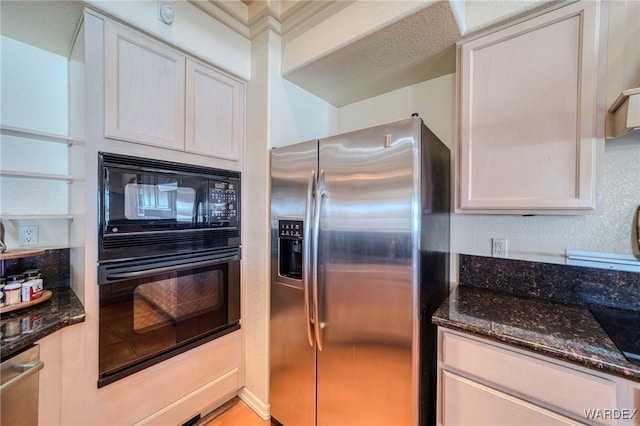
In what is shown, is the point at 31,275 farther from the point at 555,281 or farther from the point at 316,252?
the point at 555,281

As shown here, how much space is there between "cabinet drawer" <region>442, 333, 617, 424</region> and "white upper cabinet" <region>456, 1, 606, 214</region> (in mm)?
617

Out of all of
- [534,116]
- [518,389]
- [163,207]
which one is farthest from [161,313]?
[534,116]

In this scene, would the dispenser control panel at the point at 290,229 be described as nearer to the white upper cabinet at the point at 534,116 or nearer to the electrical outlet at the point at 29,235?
the white upper cabinet at the point at 534,116

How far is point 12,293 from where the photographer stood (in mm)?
1135

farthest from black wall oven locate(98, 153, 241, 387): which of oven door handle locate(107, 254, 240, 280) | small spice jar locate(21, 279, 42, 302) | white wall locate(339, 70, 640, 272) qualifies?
white wall locate(339, 70, 640, 272)

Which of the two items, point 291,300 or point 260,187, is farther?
point 260,187

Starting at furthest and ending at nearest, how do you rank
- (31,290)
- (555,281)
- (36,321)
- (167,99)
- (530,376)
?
1. (167,99)
2. (555,281)
3. (31,290)
4. (36,321)
5. (530,376)

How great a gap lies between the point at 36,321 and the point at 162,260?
498mm

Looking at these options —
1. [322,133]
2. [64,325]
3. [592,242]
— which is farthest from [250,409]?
[592,242]

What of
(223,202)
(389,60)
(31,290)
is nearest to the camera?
(31,290)

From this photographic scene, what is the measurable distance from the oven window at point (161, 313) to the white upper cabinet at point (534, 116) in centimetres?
151

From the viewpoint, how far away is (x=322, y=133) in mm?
2082

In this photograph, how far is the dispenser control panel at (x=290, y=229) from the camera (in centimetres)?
143

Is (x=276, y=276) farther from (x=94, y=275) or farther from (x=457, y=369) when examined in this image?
(x=457, y=369)
